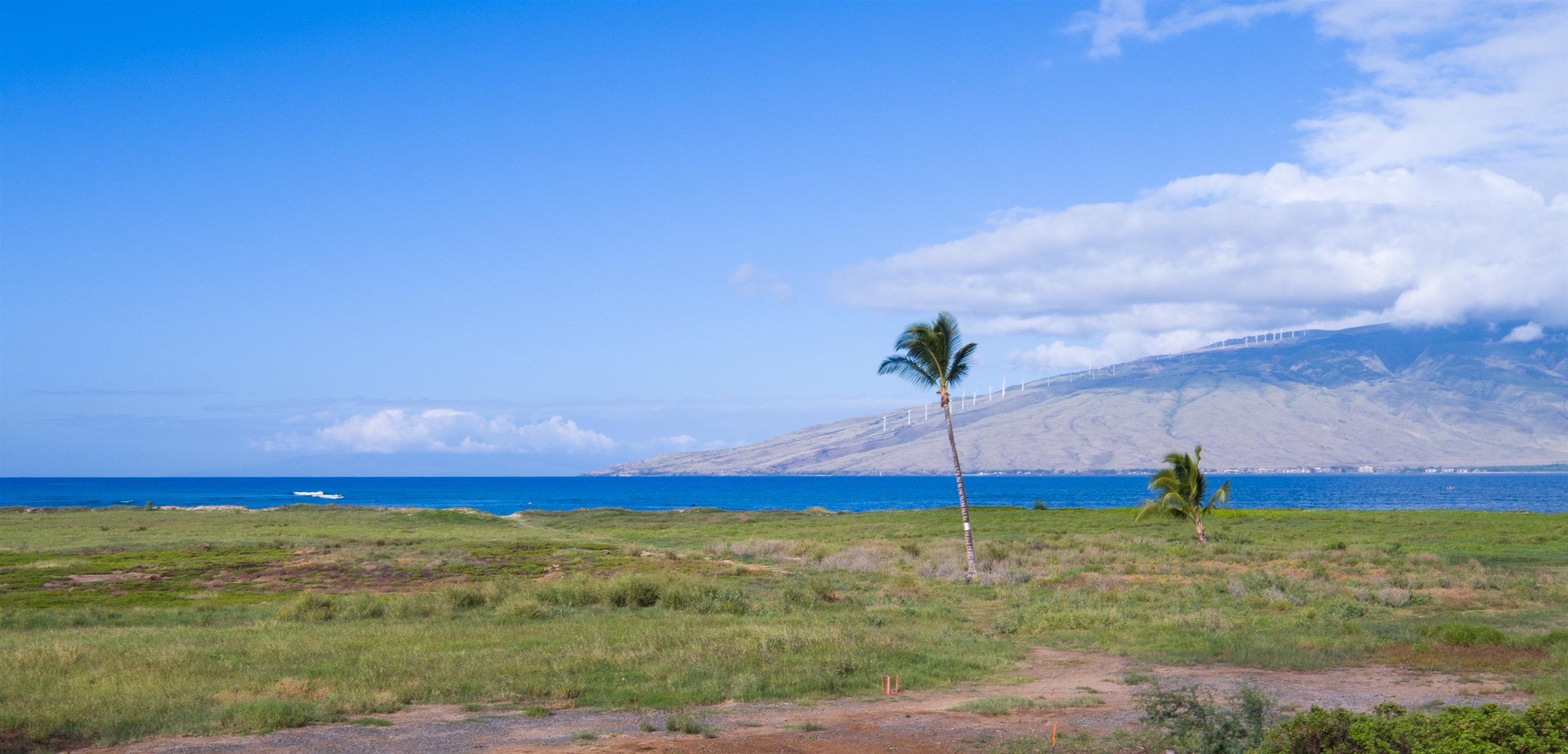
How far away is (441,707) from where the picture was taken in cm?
1459

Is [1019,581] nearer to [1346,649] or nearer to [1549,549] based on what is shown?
[1346,649]

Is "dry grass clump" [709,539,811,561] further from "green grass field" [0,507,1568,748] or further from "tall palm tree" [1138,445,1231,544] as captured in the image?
"tall palm tree" [1138,445,1231,544]

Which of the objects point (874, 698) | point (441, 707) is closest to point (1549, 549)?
point (874, 698)

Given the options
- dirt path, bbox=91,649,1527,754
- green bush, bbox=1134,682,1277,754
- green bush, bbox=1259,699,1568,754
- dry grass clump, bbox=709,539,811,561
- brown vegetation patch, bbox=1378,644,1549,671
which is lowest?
dry grass clump, bbox=709,539,811,561

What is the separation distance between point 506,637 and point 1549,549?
4254 centimetres

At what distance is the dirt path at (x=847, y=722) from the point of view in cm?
1188

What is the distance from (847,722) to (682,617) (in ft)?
36.4

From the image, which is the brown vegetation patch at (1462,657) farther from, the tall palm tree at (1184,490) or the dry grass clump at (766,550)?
the dry grass clump at (766,550)

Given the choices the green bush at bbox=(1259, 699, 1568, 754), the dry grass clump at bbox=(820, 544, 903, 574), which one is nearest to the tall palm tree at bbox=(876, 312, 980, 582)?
the dry grass clump at bbox=(820, 544, 903, 574)

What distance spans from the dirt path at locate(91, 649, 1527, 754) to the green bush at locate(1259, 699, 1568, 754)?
3467 millimetres

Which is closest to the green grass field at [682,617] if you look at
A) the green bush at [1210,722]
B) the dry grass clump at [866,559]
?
the dry grass clump at [866,559]

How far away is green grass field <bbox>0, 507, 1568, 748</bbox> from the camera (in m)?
15.2

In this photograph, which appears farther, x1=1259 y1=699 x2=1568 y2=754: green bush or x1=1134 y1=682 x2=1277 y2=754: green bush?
x1=1134 y1=682 x2=1277 y2=754: green bush

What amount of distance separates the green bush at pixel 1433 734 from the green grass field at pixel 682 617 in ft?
23.4
